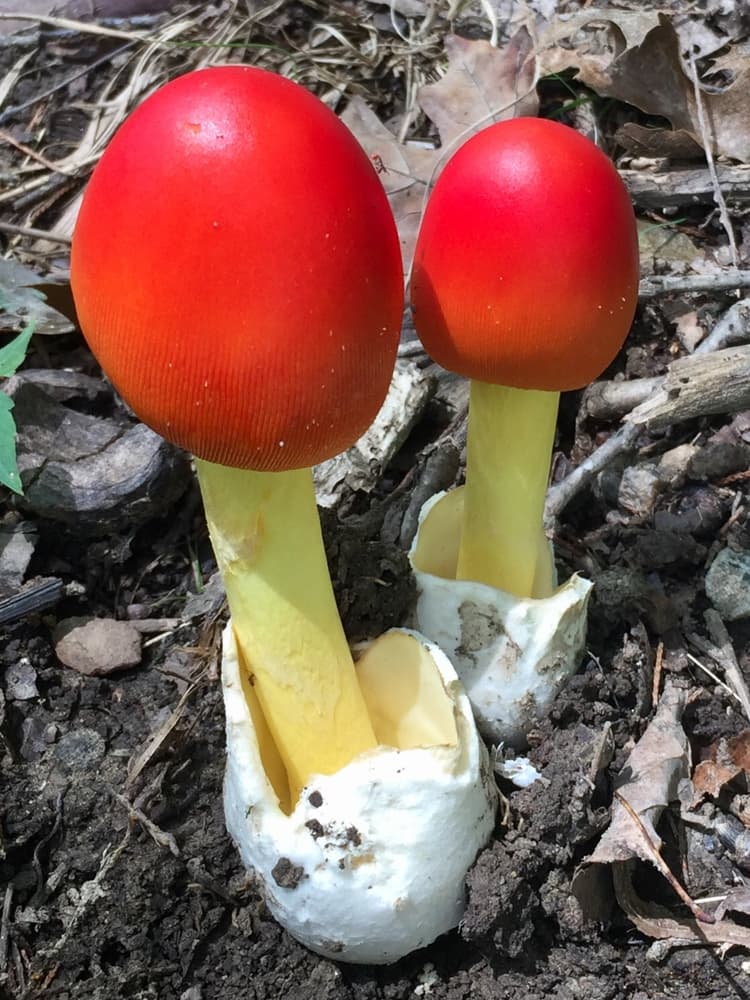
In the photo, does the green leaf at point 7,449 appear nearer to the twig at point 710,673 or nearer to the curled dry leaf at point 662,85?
the twig at point 710,673

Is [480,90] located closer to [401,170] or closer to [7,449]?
[401,170]

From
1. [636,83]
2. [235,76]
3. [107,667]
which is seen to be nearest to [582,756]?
[107,667]

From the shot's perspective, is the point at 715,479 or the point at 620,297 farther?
the point at 715,479

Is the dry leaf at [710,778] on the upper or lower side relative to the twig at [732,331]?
lower

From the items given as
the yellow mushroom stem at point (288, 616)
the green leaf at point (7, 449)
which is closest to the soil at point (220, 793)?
the yellow mushroom stem at point (288, 616)

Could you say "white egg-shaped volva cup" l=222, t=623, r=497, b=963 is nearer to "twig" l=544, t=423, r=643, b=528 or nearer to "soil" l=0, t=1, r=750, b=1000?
"soil" l=0, t=1, r=750, b=1000

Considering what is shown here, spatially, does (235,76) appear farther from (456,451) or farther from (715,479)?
(715,479)

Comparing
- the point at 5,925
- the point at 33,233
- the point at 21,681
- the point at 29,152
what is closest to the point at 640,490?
the point at 21,681

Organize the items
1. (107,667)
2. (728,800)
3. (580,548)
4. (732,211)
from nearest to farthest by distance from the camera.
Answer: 1. (728,800)
2. (107,667)
3. (580,548)
4. (732,211)
